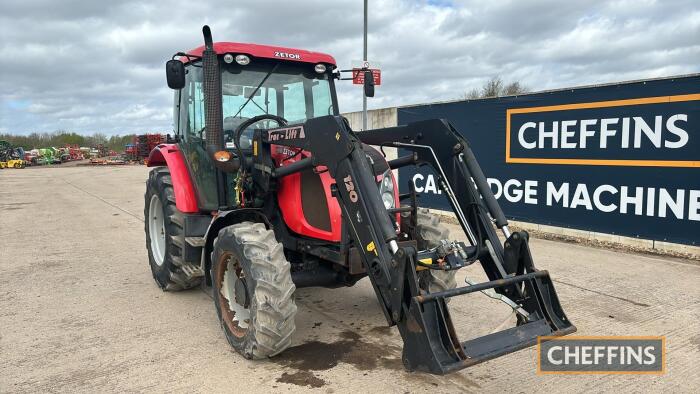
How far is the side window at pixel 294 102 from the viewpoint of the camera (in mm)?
4832

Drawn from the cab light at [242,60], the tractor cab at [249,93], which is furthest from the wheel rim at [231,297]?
the cab light at [242,60]

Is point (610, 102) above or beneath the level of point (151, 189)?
above

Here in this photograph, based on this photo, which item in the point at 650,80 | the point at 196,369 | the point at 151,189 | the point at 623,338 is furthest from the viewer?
the point at 650,80

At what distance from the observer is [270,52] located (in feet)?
15.1

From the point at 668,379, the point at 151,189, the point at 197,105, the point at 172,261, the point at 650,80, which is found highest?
the point at 650,80

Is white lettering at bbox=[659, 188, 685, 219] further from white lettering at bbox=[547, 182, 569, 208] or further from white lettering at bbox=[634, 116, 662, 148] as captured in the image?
white lettering at bbox=[547, 182, 569, 208]

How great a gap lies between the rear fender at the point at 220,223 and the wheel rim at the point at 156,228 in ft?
5.82

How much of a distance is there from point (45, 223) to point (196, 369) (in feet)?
28.3

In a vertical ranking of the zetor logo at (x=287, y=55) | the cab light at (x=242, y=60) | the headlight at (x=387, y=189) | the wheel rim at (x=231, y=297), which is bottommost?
the wheel rim at (x=231, y=297)

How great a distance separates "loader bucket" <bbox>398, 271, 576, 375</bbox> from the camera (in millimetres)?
2676

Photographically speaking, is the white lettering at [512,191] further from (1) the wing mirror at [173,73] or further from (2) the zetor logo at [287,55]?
(1) the wing mirror at [173,73]

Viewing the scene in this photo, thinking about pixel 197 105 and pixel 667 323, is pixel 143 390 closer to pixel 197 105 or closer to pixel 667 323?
pixel 197 105

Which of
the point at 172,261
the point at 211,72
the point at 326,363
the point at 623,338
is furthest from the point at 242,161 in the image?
the point at 623,338

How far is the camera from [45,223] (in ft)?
34.1
